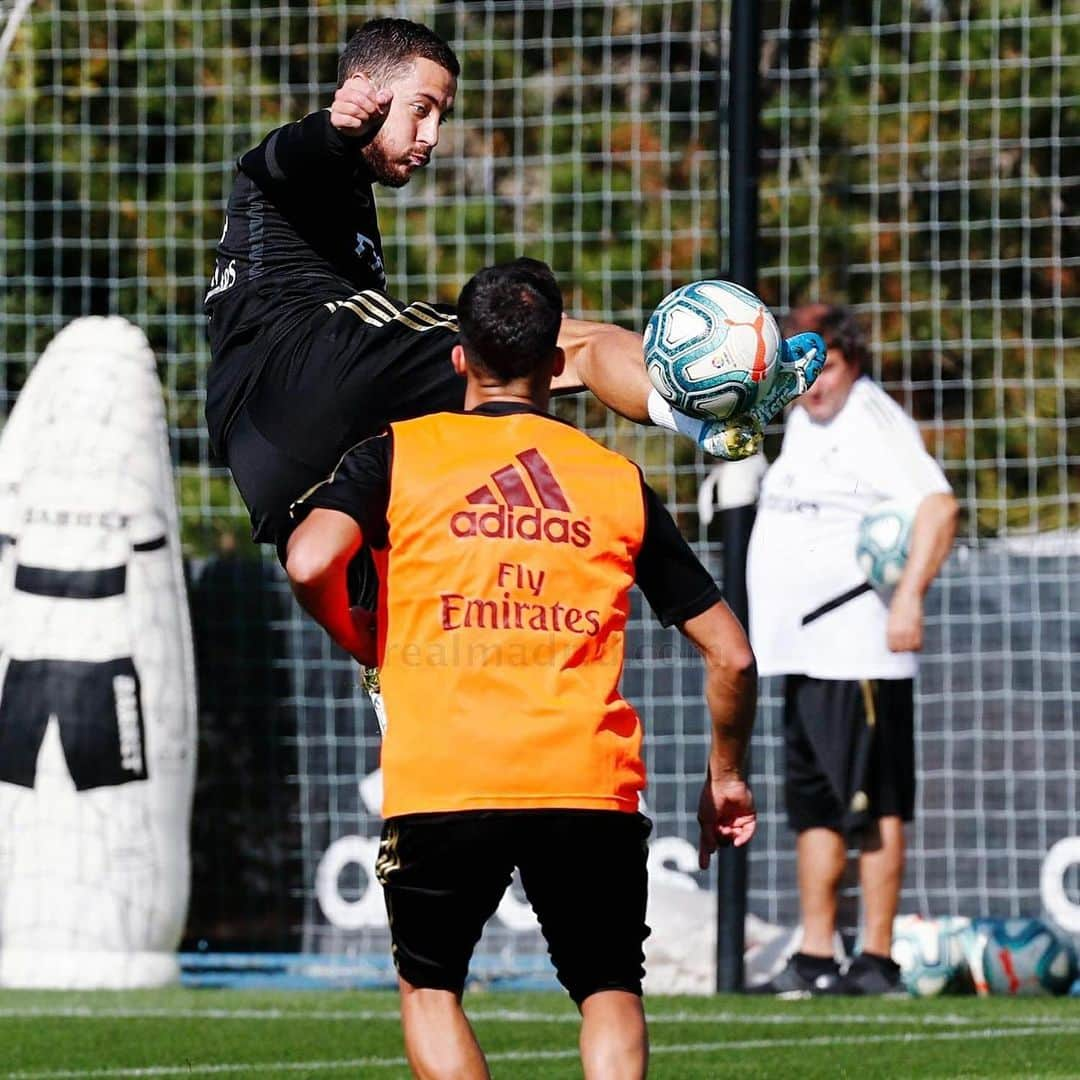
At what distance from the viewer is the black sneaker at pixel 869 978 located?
27.4ft

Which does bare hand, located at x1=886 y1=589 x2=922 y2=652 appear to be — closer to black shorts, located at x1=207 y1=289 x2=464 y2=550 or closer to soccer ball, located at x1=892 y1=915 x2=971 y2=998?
soccer ball, located at x1=892 y1=915 x2=971 y2=998

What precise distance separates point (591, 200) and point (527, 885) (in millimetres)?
7678

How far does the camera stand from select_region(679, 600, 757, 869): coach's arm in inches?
175

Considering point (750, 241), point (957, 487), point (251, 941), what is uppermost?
point (750, 241)

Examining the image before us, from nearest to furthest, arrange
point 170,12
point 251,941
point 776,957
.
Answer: point 776,957, point 251,941, point 170,12

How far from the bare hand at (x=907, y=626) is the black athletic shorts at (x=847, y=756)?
10.7 inches

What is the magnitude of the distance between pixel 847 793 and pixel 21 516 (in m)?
3.47

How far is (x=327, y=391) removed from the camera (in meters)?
5.37

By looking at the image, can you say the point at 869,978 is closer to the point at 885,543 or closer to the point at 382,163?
the point at 885,543

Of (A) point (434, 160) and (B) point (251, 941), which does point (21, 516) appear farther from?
(A) point (434, 160)

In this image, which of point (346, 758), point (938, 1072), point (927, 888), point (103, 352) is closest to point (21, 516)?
point (103, 352)

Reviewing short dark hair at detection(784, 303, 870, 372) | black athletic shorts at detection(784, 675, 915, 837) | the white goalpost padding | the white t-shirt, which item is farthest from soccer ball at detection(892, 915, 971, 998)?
the white goalpost padding

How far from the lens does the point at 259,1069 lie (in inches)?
255

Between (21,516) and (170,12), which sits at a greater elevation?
(170,12)
